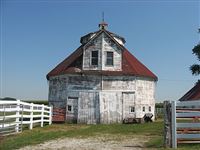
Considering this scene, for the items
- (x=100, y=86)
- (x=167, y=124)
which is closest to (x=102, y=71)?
(x=100, y=86)

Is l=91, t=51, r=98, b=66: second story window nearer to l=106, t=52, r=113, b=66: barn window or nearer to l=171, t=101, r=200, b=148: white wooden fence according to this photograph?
l=106, t=52, r=113, b=66: barn window

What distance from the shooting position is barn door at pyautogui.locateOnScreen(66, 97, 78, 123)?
24.0m

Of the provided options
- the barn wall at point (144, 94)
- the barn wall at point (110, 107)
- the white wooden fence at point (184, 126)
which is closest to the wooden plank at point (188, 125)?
the white wooden fence at point (184, 126)

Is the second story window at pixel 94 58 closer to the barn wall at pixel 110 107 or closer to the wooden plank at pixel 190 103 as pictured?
the barn wall at pixel 110 107

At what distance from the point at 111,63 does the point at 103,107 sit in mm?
3667

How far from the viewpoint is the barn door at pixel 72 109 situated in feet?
78.7

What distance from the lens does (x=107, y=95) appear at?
2406 cm

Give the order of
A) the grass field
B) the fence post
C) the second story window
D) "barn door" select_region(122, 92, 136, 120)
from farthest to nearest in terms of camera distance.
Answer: the second story window < "barn door" select_region(122, 92, 136, 120) < the grass field < the fence post

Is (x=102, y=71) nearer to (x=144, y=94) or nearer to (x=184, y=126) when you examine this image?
(x=144, y=94)

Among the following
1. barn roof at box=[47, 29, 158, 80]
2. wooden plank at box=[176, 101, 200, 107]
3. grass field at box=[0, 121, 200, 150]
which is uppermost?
barn roof at box=[47, 29, 158, 80]

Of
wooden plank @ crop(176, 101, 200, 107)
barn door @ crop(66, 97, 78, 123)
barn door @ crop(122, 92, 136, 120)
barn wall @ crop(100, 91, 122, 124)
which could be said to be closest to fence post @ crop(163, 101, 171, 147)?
wooden plank @ crop(176, 101, 200, 107)

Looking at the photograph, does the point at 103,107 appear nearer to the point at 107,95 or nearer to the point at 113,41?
→ the point at 107,95

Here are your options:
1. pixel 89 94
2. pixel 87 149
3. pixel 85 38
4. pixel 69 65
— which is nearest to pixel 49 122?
pixel 89 94

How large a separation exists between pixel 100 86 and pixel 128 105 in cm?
270
